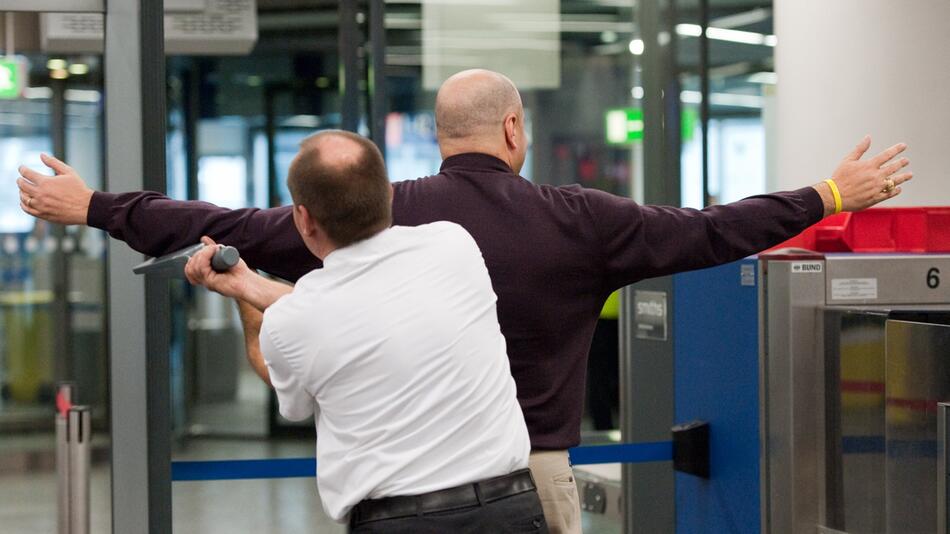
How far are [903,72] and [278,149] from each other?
7.46 meters

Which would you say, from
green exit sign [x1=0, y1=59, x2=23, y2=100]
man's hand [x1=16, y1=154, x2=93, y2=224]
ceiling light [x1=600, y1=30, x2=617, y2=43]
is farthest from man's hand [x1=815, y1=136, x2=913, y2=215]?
ceiling light [x1=600, y1=30, x2=617, y2=43]

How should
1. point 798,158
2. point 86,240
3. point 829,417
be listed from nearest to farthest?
point 829,417
point 798,158
point 86,240

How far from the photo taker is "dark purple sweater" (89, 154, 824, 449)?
229cm

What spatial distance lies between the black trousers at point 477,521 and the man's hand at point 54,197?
92cm

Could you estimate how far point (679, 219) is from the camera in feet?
7.84

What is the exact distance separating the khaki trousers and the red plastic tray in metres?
1.14

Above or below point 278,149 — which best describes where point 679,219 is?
below

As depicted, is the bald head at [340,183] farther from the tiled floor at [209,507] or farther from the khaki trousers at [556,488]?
the tiled floor at [209,507]

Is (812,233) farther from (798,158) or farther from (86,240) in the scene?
(86,240)

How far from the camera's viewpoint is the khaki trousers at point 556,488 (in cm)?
236


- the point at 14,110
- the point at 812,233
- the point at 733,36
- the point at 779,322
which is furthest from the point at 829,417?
the point at 733,36

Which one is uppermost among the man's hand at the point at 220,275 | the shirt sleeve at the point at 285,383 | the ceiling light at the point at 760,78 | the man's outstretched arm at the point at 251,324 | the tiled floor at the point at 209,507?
the ceiling light at the point at 760,78

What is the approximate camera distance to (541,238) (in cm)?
229

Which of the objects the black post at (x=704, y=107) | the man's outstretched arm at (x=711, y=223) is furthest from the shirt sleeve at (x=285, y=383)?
the black post at (x=704, y=107)
